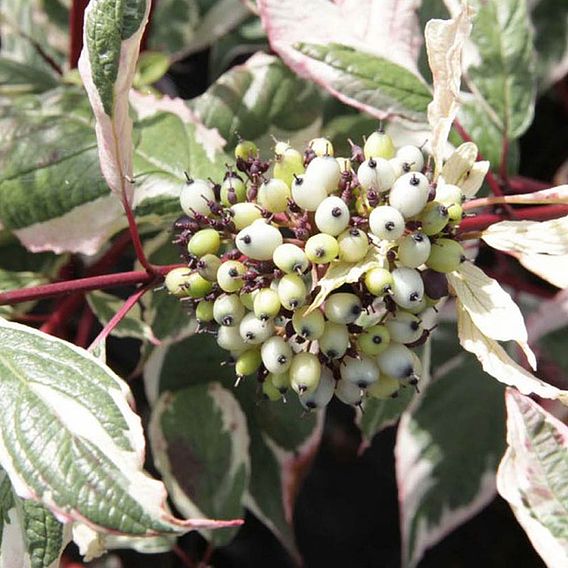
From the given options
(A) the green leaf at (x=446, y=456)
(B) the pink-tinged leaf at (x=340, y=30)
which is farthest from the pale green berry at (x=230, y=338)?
(A) the green leaf at (x=446, y=456)

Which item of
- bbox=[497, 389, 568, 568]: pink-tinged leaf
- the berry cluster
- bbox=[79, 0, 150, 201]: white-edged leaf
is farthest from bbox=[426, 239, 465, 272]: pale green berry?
bbox=[79, 0, 150, 201]: white-edged leaf

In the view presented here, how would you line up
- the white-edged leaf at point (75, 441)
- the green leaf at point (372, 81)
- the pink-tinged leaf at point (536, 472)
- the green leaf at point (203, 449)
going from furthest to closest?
the green leaf at point (203, 449)
the green leaf at point (372, 81)
the pink-tinged leaf at point (536, 472)
the white-edged leaf at point (75, 441)

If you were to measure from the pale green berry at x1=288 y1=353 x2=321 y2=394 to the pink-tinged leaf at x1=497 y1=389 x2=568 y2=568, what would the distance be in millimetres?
136

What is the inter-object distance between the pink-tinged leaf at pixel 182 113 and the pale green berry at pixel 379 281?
0.79ft

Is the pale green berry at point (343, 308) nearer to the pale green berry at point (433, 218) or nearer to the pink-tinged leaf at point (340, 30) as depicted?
the pale green berry at point (433, 218)

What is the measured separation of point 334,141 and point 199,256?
0.30 meters

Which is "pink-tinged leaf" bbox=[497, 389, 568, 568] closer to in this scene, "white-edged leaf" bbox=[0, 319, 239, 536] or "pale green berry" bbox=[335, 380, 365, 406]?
"pale green berry" bbox=[335, 380, 365, 406]

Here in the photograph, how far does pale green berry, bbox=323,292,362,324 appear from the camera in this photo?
0.49 metres

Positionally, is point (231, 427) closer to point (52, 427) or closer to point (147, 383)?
point (147, 383)

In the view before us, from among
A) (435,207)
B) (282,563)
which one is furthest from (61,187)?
(282,563)

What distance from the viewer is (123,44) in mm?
503

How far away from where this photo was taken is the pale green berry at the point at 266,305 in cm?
49

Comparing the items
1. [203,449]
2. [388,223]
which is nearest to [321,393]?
[388,223]

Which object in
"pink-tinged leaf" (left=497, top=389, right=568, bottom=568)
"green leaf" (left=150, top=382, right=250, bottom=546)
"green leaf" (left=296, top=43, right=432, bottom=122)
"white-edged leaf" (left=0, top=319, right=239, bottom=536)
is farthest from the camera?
"green leaf" (left=150, top=382, right=250, bottom=546)
